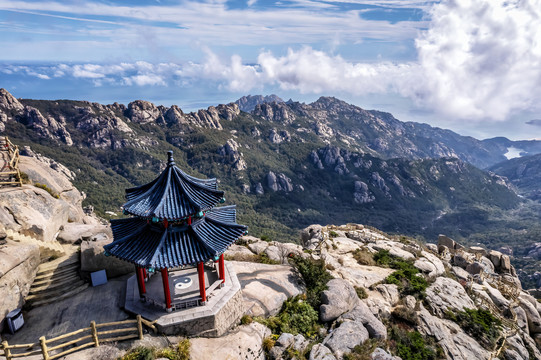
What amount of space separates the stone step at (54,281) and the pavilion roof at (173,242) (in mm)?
8699

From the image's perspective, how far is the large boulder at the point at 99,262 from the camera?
24.5 m

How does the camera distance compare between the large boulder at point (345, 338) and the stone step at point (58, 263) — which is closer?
the large boulder at point (345, 338)

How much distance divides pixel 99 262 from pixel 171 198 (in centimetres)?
1251

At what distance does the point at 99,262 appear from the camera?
967 inches

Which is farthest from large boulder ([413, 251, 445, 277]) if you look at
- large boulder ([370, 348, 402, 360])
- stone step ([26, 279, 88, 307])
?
stone step ([26, 279, 88, 307])

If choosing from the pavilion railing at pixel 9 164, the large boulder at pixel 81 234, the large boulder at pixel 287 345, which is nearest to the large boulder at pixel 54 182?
the pavilion railing at pixel 9 164

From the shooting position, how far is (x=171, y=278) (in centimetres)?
2206

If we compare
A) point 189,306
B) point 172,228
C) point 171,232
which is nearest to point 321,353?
point 189,306

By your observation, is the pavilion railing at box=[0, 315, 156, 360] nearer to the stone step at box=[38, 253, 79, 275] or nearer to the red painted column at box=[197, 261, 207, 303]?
the red painted column at box=[197, 261, 207, 303]

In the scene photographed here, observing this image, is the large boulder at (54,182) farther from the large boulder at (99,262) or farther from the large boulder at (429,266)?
the large boulder at (429,266)

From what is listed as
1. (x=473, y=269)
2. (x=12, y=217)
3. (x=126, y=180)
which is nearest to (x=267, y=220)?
(x=126, y=180)

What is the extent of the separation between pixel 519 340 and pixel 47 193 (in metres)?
55.6

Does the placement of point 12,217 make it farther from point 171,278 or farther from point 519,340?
point 519,340

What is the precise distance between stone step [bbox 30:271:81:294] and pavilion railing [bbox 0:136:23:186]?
53.7 feet
